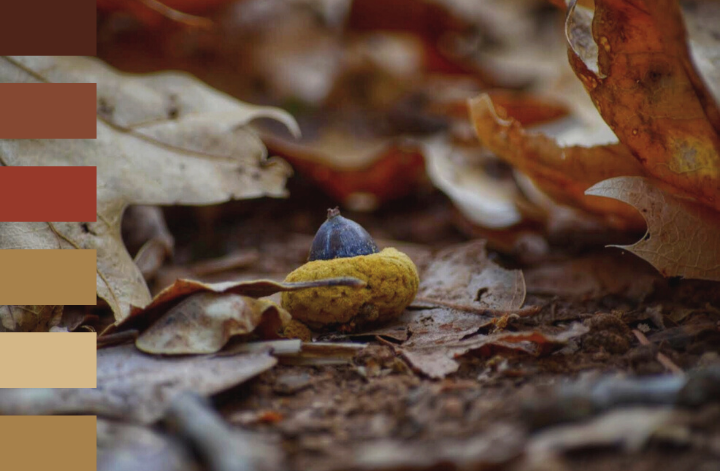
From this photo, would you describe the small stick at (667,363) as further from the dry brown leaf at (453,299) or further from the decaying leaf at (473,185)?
the decaying leaf at (473,185)

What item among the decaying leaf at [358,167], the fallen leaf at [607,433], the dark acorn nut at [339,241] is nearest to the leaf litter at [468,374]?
the fallen leaf at [607,433]

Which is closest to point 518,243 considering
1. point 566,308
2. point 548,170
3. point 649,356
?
point 548,170

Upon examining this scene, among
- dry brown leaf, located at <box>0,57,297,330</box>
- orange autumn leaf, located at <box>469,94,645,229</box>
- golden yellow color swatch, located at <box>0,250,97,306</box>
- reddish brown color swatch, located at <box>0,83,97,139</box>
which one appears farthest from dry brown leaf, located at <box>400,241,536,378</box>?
reddish brown color swatch, located at <box>0,83,97,139</box>

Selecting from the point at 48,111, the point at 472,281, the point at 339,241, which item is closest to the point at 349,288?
the point at 339,241

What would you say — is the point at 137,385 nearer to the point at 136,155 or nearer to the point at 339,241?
the point at 339,241

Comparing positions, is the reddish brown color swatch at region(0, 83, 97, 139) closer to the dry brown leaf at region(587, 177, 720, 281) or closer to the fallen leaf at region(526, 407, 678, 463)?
the dry brown leaf at region(587, 177, 720, 281)

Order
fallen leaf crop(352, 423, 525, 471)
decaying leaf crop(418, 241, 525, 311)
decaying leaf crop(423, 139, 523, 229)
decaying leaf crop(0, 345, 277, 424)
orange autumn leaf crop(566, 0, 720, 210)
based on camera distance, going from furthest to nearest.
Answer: decaying leaf crop(423, 139, 523, 229)
decaying leaf crop(418, 241, 525, 311)
orange autumn leaf crop(566, 0, 720, 210)
decaying leaf crop(0, 345, 277, 424)
fallen leaf crop(352, 423, 525, 471)
